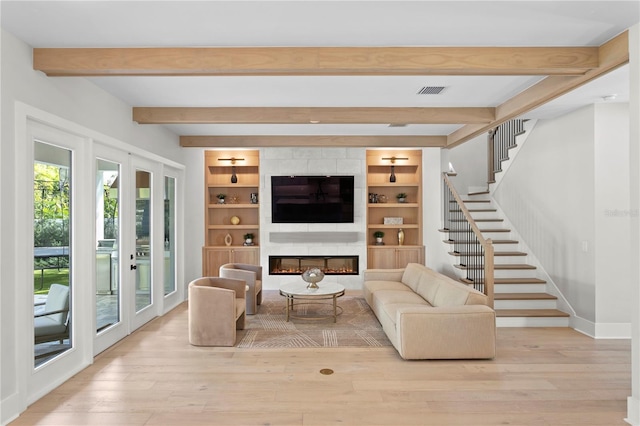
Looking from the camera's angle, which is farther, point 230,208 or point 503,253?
point 230,208

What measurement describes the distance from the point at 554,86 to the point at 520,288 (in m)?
3.09

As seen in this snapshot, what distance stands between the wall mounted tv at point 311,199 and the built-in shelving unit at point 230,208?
0.53 metres

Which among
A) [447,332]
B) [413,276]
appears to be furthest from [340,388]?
[413,276]

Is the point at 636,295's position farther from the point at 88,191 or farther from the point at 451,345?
the point at 88,191

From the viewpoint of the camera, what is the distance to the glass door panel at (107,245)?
4.32m

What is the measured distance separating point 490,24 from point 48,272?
161 inches

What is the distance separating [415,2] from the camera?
7.99 feet

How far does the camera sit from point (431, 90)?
426cm

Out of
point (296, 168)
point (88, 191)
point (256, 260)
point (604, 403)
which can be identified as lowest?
point (604, 403)

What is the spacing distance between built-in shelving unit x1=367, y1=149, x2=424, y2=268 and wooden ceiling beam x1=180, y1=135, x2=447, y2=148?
1.05 m

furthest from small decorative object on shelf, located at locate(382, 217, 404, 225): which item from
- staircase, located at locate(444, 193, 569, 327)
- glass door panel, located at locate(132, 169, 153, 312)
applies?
glass door panel, located at locate(132, 169, 153, 312)

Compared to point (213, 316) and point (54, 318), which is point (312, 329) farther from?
point (54, 318)

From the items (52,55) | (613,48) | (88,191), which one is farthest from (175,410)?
(613,48)

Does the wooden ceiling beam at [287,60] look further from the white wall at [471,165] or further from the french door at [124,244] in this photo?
the white wall at [471,165]
